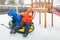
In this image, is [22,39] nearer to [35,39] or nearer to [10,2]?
[35,39]

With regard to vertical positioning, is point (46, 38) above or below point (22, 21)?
below

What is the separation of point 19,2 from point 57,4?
55.8 inches

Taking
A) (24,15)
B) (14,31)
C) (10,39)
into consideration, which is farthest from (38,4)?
(10,39)

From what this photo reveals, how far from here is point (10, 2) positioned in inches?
202

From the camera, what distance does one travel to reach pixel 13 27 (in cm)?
247

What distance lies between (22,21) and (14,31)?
225mm

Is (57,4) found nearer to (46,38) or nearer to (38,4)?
(38,4)

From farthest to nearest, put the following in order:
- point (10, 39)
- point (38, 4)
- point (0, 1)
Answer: point (0, 1)
point (38, 4)
point (10, 39)

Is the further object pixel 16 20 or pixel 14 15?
pixel 16 20

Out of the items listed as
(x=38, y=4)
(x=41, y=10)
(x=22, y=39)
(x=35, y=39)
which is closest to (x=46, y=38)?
(x=35, y=39)

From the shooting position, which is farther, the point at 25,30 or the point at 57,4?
the point at 57,4

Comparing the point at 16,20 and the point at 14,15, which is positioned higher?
the point at 14,15

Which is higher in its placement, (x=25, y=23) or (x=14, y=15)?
(x=14, y=15)

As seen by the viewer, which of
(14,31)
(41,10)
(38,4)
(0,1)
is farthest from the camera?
(0,1)
